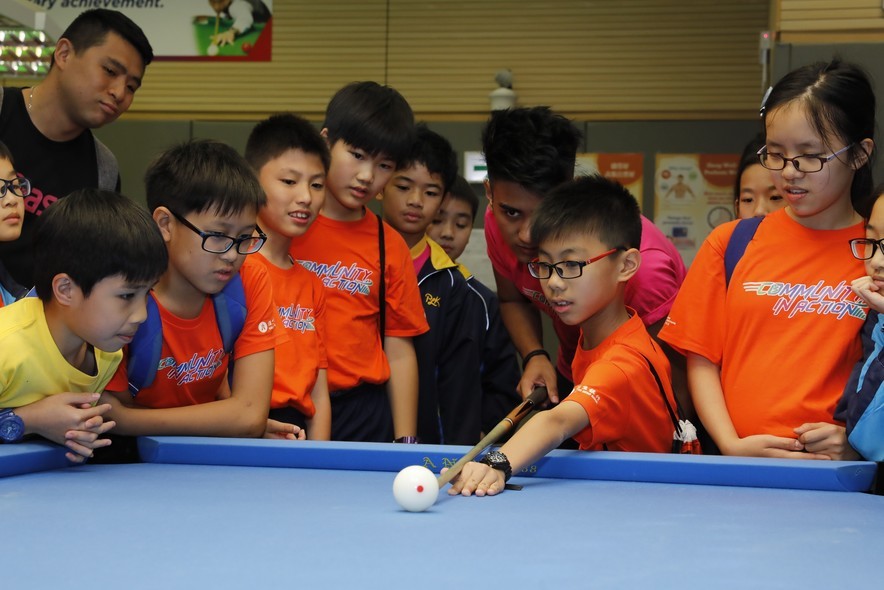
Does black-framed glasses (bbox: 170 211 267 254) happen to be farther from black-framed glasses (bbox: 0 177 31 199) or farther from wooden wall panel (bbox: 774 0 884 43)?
wooden wall panel (bbox: 774 0 884 43)

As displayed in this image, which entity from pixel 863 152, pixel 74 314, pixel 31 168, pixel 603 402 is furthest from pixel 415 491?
pixel 31 168

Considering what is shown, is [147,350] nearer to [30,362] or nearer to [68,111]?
[30,362]

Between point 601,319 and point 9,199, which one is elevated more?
point 9,199

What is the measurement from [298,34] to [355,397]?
4.08m

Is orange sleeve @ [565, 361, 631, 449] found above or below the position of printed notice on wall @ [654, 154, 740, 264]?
below

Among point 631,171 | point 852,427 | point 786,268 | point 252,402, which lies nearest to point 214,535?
point 252,402

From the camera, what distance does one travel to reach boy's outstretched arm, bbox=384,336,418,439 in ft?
10.7

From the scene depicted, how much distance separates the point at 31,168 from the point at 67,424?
1.45 metres

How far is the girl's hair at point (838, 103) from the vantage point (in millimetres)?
2303

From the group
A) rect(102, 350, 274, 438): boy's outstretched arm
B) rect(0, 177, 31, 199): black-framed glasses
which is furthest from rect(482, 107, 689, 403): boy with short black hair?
rect(0, 177, 31, 199): black-framed glasses

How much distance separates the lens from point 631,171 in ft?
20.1

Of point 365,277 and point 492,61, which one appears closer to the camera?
point 365,277

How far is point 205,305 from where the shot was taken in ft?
8.41

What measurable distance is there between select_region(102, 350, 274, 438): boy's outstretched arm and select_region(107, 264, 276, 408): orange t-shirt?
4 centimetres
